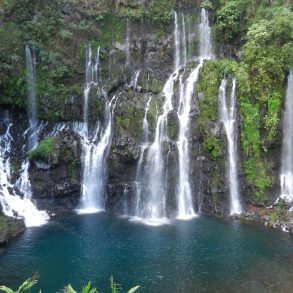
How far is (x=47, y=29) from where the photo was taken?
3053cm

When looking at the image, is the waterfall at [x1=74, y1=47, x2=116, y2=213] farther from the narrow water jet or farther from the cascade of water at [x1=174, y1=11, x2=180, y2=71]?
the cascade of water at [x1=174, y1=11, x2=180, y2=71]

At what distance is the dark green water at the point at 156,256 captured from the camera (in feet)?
59.2

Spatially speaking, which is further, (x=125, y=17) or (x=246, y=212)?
(x=125, y=17)

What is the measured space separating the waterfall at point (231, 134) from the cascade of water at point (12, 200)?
11.0 meters

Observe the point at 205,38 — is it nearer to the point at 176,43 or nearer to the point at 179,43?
the point at 179,43

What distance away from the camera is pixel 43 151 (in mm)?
26875

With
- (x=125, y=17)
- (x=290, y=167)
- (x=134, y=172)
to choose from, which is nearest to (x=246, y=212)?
(x=290, y=167)

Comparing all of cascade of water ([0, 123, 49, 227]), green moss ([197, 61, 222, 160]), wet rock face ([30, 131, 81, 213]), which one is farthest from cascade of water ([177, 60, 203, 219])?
cascade of water ([0, 123, 49, 227])

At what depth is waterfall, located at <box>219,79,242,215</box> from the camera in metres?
26.4

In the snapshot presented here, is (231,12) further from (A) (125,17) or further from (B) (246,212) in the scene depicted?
(B) (246,212)

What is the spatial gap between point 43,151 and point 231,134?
448 inches

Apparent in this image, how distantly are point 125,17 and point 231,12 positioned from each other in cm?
746

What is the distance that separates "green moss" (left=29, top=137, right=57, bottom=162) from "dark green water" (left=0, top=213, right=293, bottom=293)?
425 cm

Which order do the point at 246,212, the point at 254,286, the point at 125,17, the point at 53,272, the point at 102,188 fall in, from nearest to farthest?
the point at 254,286, the point at 53,272, the point at 246,212, the point at 102,188, the point at 125,17
